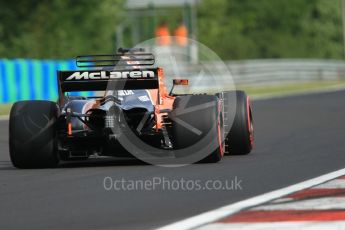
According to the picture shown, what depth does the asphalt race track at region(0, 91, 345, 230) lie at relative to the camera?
26.9 feet

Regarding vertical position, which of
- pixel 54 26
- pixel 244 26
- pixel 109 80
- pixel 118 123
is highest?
pixel 244 26

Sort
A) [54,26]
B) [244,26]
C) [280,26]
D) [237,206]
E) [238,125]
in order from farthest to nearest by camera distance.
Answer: [244,26]
[280,26]
[54,26]
[238,125]
[237,206]

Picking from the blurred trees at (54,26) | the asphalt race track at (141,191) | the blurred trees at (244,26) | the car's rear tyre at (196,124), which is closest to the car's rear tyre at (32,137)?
the asphalt race track at (141,191)

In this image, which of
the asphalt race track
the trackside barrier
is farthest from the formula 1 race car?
the trackside barrier

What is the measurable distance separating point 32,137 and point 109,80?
1103 mm

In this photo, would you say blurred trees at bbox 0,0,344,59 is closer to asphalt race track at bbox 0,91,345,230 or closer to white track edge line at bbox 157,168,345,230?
asphalt race track at bbox 0,91,345,230

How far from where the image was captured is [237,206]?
8.52m

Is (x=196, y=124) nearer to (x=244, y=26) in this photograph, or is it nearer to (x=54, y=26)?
(x=54, y=26)

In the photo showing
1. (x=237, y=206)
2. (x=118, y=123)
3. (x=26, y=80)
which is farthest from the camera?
(x=26, y=80)

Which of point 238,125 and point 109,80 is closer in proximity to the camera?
point 109,80

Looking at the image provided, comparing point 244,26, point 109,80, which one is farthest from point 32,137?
point 244,26

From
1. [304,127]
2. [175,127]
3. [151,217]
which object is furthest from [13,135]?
[304,127]

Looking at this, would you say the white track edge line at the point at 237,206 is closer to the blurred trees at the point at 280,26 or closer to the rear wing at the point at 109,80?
the rear wing at the point at 109,80

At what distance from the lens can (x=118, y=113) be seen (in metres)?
12.3
